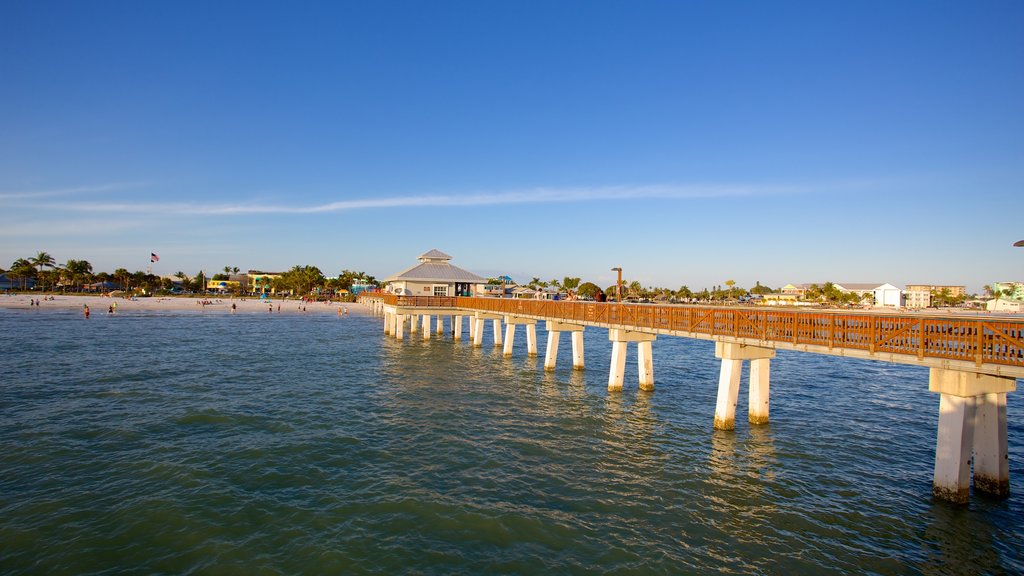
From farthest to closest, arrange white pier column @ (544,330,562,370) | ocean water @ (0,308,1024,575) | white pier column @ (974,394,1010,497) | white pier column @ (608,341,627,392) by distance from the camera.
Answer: white pier column @ (544,330,562,370)
white pier column @ (608,341,627,392)
white pier column @ (974,394,1010,497)
ocean water @ (0,308,1024,575)

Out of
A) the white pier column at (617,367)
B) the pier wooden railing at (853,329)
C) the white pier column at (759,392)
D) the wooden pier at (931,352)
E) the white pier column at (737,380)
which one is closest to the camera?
the pier wooden railing at (853,329)

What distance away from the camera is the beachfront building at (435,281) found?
54531mm

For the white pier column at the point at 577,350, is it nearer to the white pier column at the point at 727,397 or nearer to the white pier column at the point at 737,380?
the white pier column at the point at 737,380

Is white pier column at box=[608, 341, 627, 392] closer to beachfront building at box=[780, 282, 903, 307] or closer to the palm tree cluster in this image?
beachfront building at box=[780, 282, 903, 307]

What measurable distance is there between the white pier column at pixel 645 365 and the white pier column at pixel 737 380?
6.89 m

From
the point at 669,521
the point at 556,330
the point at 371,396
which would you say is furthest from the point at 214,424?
the point at 556,330

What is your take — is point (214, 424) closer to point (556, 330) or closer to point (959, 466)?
point (556, 330)

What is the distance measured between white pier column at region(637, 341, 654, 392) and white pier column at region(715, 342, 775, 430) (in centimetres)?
689

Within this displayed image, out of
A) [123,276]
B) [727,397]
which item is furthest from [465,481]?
[123,276]

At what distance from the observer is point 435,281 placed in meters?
54.8

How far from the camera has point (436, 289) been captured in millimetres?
55438

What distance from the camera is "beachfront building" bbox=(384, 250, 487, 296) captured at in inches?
2147

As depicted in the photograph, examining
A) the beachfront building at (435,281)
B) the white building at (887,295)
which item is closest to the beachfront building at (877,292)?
the white building at (887,295)

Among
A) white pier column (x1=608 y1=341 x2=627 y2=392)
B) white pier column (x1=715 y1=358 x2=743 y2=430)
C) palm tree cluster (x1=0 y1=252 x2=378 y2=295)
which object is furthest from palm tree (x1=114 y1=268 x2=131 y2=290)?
white pier column (x1=715 y1=358 x2=743 y2=430)
